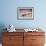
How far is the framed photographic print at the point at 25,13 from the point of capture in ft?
14.0

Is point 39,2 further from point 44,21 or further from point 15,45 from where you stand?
point 15,45

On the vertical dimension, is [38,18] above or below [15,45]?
above

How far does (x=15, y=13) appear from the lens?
4.30m

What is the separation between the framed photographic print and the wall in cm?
10

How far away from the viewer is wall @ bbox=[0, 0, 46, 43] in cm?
428

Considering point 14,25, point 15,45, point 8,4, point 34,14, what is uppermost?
point 8,4

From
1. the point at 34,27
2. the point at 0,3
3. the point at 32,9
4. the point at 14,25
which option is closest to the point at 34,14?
the point at 32,9

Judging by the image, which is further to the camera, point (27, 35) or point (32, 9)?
point (32, 9)

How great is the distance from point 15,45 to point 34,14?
124cm

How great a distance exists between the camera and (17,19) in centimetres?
431

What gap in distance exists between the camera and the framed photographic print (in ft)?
14.0

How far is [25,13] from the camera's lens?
430 centimetres

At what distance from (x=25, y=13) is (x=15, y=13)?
339 millimetres

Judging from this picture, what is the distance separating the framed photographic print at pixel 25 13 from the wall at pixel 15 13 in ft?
0.33
